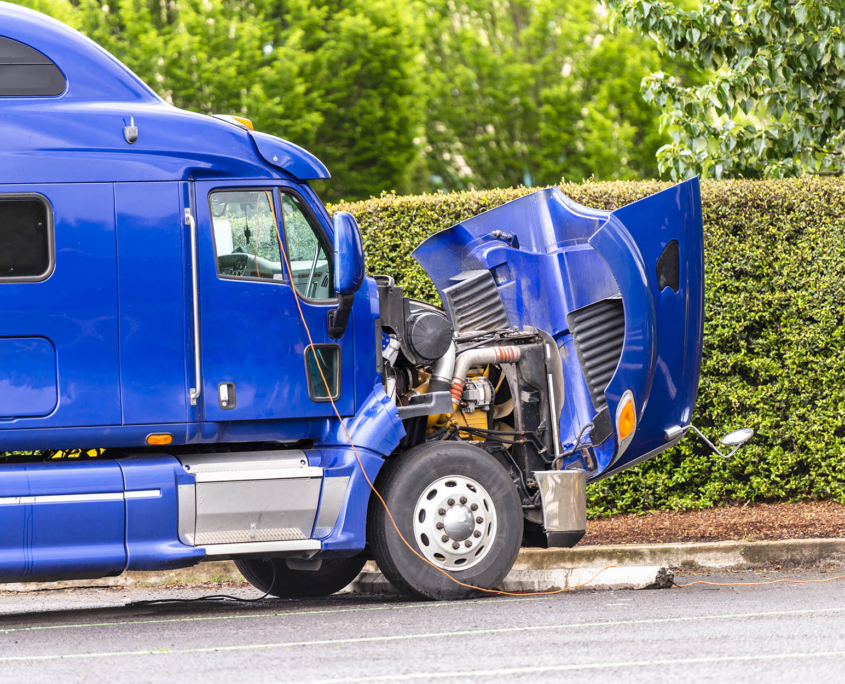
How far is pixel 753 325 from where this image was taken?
9.69 meters

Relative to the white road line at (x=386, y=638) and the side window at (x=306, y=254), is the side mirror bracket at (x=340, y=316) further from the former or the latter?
the white road line at (x=386, y=638)

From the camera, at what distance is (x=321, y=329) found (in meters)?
6.98

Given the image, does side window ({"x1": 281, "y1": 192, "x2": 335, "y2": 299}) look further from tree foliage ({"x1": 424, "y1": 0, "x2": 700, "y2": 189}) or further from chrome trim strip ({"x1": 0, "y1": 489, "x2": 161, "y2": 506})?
tree foliage ({"x1": 424, "y1": 0, "x2": 700, "y2": 189})

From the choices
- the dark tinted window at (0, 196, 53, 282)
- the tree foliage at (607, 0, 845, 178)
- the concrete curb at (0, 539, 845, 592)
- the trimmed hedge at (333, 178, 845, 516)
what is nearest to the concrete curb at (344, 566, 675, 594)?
the concrete curb at (0, 539, 845, 592)

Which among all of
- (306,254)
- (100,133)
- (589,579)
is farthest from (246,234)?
(589,579)

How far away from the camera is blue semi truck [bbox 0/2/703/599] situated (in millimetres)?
6496

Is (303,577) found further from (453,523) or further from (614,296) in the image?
(614,296)

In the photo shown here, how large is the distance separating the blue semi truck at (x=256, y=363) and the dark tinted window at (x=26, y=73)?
1 centimetres

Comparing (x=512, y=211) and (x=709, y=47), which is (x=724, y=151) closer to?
(x=709, y=47)

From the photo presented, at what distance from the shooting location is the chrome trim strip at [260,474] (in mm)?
6625

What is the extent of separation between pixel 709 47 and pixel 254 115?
13.4m

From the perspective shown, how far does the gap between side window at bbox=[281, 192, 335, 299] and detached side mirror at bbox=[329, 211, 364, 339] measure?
15 cm

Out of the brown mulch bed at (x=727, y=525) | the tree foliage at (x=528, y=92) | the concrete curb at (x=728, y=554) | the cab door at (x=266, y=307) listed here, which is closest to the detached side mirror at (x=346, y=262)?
the cab door at (x=266, y=307)

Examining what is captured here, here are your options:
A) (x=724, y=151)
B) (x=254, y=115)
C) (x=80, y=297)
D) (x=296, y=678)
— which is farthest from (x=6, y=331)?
(x=254, y=115)
